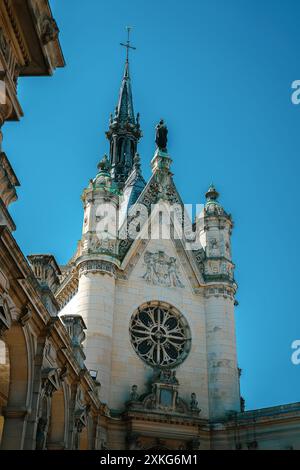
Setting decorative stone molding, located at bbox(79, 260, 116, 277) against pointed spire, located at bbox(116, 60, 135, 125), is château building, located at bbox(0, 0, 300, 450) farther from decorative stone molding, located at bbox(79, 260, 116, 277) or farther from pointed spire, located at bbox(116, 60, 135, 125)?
pointed spire, located at bbox(116, 60, 135, 125)

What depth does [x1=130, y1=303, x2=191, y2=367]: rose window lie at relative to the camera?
97.2 ft

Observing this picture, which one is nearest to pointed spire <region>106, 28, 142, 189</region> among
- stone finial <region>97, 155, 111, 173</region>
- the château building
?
the château building

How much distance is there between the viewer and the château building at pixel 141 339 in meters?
14.7

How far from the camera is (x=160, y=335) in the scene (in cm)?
3033

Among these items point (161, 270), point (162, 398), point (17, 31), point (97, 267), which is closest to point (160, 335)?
point (162, 398)

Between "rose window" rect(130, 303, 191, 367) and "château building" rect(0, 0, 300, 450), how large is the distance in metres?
0.06

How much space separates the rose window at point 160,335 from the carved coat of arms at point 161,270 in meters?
1.50

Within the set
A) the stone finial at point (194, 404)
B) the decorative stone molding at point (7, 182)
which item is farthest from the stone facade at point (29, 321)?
the stone finial at point (194, 404)

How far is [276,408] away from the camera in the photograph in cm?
2634

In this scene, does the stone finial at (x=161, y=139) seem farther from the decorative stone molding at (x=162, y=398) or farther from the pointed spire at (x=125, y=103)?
the decorative stone molding at (x=162, y=398)
